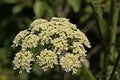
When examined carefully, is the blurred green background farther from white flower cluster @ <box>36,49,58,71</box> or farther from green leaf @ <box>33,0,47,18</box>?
white flower cluster @ <box>36,49,58,71</box>

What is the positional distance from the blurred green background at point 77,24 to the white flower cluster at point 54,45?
449 millimetres

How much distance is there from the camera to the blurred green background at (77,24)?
4.11m

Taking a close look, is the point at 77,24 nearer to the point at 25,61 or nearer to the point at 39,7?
the point at 39,7

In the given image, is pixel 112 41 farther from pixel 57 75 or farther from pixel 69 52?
pixel 57 75

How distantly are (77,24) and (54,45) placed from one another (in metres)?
3.35

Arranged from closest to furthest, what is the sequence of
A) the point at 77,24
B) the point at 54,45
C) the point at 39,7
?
the point at 54,45 → the point at 39,7 → the point at 77,24

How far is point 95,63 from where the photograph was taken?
647 cm

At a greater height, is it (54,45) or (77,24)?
(77,24)

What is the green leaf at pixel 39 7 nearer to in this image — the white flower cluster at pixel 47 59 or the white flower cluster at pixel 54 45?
the white flower cluster at pixel 54 45

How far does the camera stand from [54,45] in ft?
10.3

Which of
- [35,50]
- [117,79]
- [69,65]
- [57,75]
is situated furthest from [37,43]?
[57,75]

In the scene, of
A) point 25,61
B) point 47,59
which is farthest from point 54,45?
point 25,61

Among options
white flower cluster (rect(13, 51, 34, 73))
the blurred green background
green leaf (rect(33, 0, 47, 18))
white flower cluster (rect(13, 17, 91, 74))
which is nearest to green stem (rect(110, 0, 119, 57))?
the blurred green background

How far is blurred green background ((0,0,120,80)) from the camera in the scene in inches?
162
